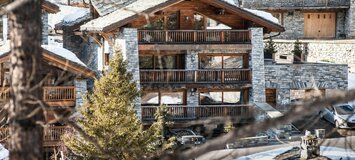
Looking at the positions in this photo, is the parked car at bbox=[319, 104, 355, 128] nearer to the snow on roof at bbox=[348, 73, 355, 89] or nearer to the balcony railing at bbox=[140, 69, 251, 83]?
the balcony railing at bbox=[140, 69, 251, 83]

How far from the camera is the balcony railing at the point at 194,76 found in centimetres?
2191

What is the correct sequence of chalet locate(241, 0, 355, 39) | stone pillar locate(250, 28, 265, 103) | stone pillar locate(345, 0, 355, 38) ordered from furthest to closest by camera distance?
chalet locate(241, 0, 355, 39), stone pillar locate(345, 0, 355, 38), stone pillar locate(250, 28, 265, 103)

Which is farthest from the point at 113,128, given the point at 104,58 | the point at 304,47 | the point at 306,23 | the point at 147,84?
the point at 306,23

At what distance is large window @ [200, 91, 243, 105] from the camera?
75.8 feet

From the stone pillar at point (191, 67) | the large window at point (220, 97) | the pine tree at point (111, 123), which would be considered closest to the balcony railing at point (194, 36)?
the stone pillar at point (191, 67)

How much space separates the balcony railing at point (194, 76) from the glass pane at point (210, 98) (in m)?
1.09

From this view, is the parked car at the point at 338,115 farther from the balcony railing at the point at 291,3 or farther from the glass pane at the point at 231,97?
the balcony railing at the point at 291,3

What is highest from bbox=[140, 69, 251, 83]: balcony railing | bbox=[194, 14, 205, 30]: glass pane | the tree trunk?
bbox=[194, 14, 205, 30]: glass pane

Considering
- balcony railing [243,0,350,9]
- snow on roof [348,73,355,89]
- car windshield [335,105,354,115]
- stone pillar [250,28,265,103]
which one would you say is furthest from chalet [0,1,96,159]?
balcony railing [243,0,350,9]

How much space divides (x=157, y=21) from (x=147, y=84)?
2.21 meters

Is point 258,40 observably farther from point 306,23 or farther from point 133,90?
point 306,23

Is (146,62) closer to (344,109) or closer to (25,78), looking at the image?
(344,109)

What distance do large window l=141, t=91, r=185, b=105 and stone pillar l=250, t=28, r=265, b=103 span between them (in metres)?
2.49

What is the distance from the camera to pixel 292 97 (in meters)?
24.5
